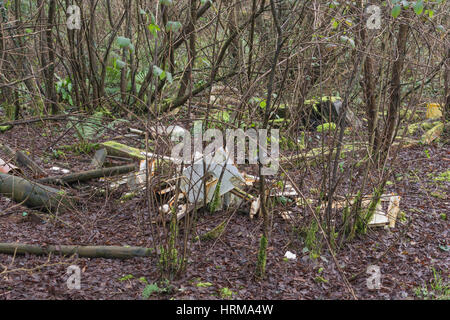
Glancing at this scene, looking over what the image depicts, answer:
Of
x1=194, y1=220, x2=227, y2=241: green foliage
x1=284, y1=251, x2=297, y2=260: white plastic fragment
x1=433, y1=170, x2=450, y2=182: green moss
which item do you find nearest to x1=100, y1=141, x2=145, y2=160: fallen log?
x1=194, y1=220, x2=227, y2=241: green foliage

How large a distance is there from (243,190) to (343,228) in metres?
1.34

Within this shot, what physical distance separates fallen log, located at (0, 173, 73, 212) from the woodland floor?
0.44 ft

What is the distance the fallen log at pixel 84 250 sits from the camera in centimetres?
403

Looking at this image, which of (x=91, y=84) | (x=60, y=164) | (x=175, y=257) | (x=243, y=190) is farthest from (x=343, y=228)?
(x=91, y=84)

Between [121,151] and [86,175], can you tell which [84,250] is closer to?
[86,175]

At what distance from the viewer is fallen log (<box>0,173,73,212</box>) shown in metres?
4.76

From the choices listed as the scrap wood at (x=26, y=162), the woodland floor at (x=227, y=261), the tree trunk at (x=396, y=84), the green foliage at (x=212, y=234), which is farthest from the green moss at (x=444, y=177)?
the scrap wood at (x=26, y=162)

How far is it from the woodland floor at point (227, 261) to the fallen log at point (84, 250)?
6 centimetres

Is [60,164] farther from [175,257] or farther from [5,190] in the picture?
[175,257]

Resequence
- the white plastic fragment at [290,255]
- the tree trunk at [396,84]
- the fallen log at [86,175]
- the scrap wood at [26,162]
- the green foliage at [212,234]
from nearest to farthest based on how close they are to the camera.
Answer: the white plastic fragment at [290,255] < the green foliage at [212,234] < the tree trunk at [396,84] < the fallen log at [86,175] < the scrap wood at [26,162]

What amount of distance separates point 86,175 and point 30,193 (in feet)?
2.76

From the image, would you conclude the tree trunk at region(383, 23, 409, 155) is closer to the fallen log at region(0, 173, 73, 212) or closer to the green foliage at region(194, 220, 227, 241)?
the green foliage at region(194, 220, 227, 241)

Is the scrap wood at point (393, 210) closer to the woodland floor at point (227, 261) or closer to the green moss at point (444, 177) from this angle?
the woodland floor at point (227, 261)

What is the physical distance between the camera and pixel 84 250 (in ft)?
13.3
